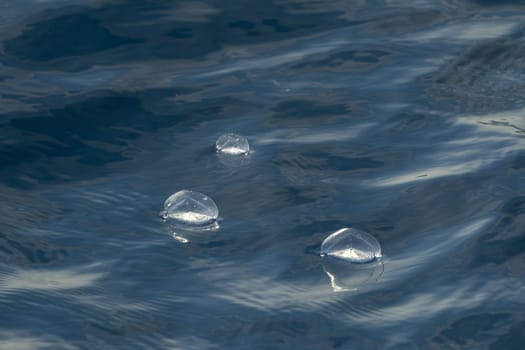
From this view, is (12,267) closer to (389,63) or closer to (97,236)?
(97,236)

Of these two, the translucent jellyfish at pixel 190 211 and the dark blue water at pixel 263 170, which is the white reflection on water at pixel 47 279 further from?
the translucent jellyfish at pixel 190 211

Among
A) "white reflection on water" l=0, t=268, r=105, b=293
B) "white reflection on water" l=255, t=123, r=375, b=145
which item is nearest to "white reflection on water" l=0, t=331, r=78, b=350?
"white reflection on water" l=0, t=268, r=105, b=293

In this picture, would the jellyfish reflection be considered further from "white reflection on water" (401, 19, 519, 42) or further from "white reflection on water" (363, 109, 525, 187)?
"white reflection on water" (401, 19, 519, 42)

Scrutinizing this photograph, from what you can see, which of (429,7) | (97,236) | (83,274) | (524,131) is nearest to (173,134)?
(97,236)

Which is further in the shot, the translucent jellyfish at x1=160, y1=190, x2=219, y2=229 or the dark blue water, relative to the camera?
the translucent jellyfish at x1=160, y1=190, x2=219, y2=229

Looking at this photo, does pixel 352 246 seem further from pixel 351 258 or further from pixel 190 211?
pixel 190 211

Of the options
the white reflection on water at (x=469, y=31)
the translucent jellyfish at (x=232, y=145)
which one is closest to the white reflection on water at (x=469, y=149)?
the translucent jellyfish at (x=232, y=145)

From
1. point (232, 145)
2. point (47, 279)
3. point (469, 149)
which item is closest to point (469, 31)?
point (469, 149)
